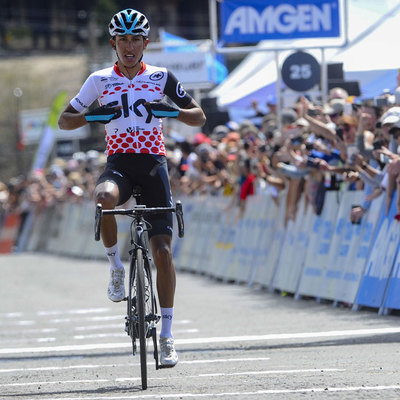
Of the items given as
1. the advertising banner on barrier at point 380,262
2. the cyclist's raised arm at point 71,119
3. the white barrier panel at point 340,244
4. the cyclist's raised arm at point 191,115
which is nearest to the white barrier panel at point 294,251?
the white barrier panel at point 340,244

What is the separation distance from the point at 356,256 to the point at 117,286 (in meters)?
5.99

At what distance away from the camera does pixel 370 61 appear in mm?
18891

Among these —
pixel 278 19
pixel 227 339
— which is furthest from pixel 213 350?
pixel 278 19

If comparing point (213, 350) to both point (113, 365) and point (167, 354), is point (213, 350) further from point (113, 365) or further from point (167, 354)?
point (167, 354)

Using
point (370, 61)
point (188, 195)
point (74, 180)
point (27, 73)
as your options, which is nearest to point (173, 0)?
point (27, 73)

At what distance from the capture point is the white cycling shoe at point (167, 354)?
9327 mm

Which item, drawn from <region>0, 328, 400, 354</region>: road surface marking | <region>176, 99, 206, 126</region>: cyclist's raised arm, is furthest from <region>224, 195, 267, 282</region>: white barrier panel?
<region>176, 99, 206, 126</region>: cyclist's raised arm

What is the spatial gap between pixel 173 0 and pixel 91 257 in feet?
184

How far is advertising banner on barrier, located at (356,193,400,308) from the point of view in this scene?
46.0 ft

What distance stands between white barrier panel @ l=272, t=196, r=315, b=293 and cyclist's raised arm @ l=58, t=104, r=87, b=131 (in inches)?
296

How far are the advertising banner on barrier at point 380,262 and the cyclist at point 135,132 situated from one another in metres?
4.83

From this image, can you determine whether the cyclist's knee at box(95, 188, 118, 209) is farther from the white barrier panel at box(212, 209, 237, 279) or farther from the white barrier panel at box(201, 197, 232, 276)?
the white barrier panel at box(201, 197, 232, 276)

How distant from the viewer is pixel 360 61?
62.8ft

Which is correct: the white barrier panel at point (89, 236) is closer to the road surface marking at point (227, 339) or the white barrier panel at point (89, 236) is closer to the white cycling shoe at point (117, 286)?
the road surface marking at point (227, 339)
